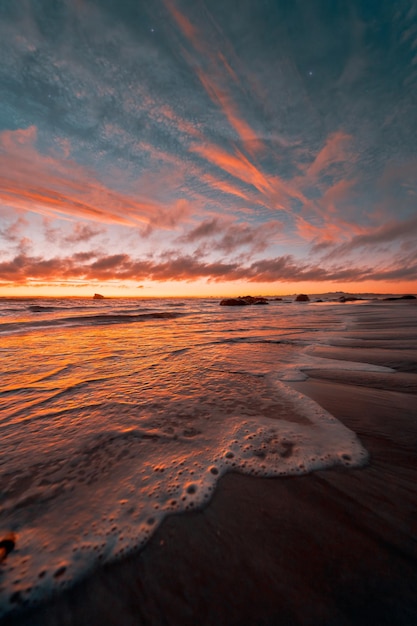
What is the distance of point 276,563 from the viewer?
43.8 inches

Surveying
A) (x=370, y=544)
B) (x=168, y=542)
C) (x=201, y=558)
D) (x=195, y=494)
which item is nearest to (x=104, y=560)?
(x=168, y=542)

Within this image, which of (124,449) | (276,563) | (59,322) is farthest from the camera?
(59,322)

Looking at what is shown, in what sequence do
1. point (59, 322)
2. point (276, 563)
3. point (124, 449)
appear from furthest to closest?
1. point (59, 322)
2. point (124, 449)
3. point (276, 563)

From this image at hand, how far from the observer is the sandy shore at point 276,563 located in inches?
37.4

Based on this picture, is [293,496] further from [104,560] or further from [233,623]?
[104,560]

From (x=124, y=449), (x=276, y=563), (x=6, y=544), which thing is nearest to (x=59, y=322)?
(x=124, y=449)

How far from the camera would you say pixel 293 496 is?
1.51 m

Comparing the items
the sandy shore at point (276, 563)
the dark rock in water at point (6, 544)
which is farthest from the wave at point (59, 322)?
the sandy shore at point (276, 563)

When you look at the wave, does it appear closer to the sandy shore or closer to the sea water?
the sea water

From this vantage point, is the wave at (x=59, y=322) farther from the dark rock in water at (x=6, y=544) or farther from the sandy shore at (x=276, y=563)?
the sandy shore at (x=276, y=563)

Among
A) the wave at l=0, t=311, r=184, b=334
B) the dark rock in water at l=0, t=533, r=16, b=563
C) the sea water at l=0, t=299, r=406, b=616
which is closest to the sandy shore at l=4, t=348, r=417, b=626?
the sea water at l=0, t=299, r=406, b=616

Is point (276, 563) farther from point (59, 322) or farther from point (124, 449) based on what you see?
point (59, 322)

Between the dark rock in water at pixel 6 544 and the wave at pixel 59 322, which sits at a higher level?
the wave at pixel 59 322

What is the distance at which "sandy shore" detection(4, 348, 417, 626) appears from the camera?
3.12 ft
